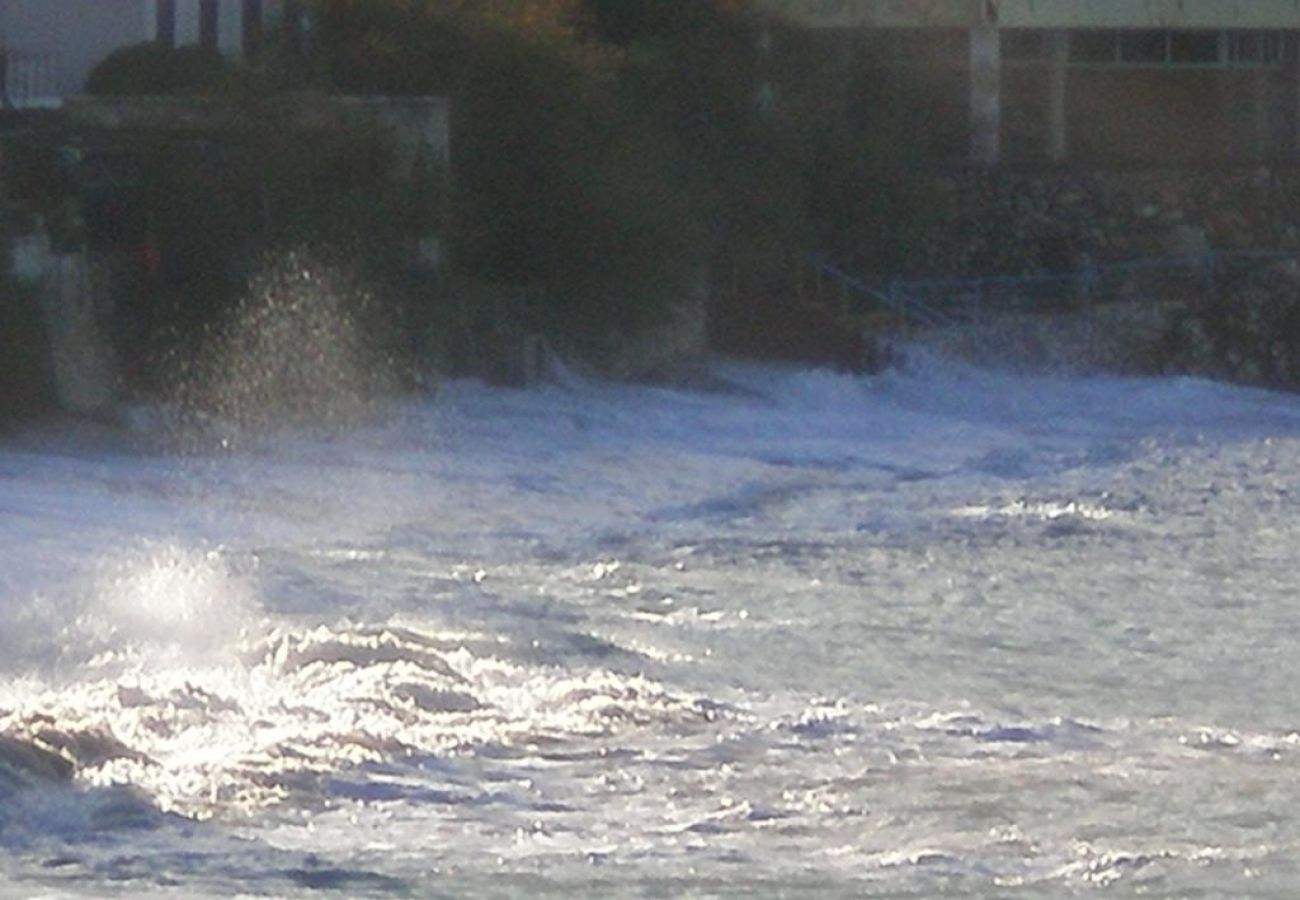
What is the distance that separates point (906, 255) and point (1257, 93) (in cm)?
1246

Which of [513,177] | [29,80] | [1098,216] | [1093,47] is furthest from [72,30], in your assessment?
[1093,47]

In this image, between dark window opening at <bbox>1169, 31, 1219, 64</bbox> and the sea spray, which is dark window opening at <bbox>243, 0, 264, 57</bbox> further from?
dark window opening at <bbox>1169, 31, 1219, 64</bbox>

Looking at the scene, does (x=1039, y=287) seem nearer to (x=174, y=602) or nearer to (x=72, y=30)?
(x=72, y=30)

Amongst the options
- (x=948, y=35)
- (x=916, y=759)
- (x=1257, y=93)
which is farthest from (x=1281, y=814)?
(x=1257, y=93)

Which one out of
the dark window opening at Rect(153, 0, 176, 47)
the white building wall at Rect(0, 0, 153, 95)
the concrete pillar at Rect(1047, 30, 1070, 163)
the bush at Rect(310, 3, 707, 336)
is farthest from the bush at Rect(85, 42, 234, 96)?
the concrete pillar at Rect(1047, 30, 1070, 163)

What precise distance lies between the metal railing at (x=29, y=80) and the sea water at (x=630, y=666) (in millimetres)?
5524

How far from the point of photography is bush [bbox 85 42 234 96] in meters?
32.0

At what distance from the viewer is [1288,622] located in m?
19.3

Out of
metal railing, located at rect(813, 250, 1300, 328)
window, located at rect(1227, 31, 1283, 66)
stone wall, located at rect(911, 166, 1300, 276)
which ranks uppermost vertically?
window, located at rect(1227, 31, 1283, 66)

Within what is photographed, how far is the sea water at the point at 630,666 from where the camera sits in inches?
483

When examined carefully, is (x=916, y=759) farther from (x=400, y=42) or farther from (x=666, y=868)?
(x=400, y=42)

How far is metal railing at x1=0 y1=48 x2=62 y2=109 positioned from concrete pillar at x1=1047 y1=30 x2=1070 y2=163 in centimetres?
1944

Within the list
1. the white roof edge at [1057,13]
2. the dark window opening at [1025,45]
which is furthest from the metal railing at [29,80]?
the dark window opening at [1025,45]

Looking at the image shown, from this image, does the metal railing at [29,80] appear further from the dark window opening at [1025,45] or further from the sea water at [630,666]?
the dark window opening at [1025,45]
